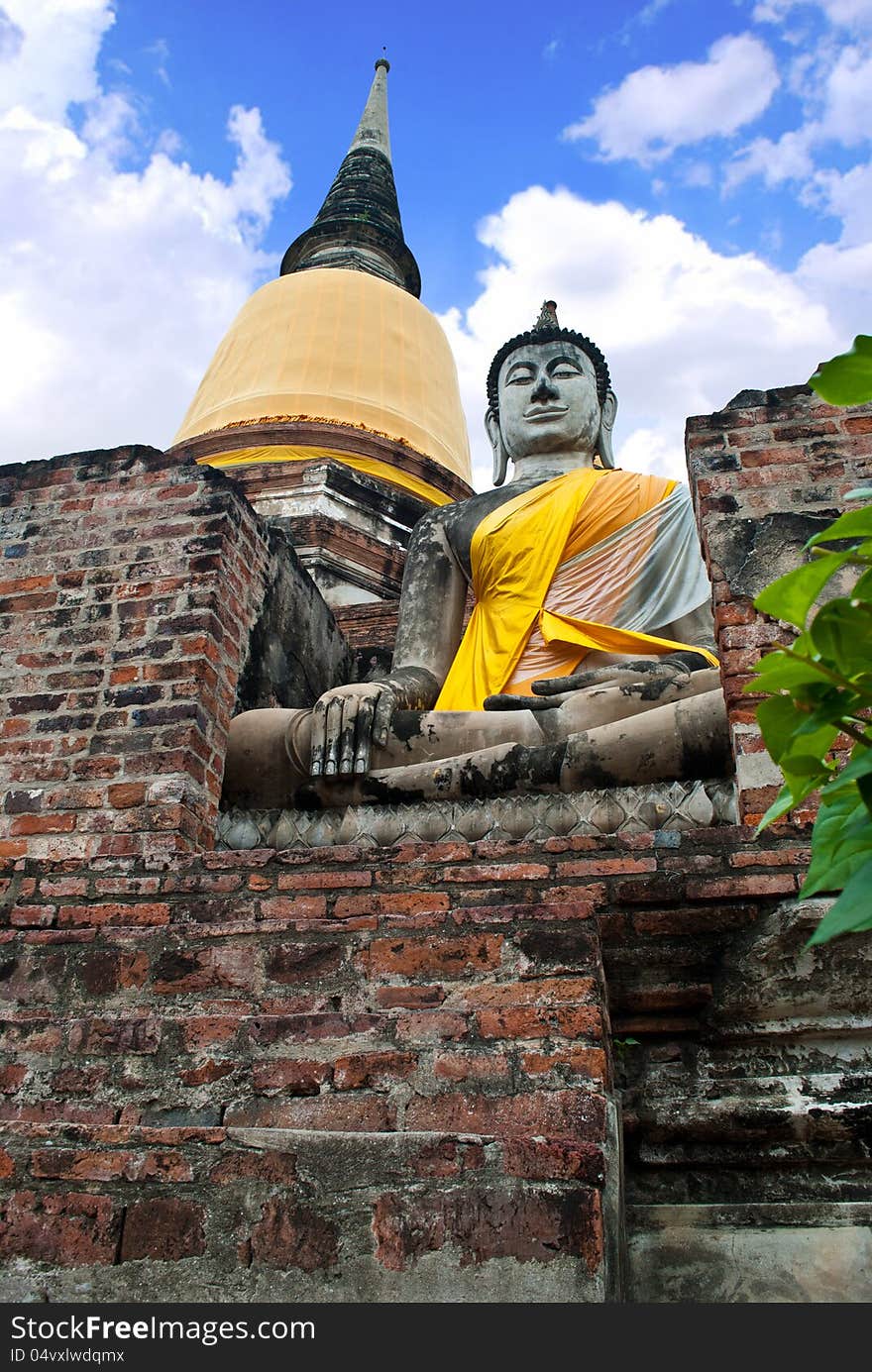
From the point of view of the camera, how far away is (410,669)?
4.78 metres

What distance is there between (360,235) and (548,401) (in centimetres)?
997

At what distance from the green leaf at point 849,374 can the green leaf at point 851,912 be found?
0.49m

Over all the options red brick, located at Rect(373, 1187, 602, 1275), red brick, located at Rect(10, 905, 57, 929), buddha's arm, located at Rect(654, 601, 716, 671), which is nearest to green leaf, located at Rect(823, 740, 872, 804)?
red brick, located at Rect(373, 1187, 602, 1275)

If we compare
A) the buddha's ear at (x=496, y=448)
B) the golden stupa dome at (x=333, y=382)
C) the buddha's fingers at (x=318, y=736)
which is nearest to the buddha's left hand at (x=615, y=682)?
the buddha's fingers at (x=318, y=736)

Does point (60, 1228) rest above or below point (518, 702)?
below

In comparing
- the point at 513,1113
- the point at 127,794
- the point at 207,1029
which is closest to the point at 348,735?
the point at 127,794

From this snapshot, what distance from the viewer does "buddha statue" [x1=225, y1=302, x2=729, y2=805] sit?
350 centimetres

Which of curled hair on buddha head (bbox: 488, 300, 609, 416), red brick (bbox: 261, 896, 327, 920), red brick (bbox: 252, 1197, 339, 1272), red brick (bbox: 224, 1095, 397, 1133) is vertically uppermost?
curled hair on buddha head (bbox: 488, 300, 609, 416)

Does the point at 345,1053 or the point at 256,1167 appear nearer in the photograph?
the point at 256,1167

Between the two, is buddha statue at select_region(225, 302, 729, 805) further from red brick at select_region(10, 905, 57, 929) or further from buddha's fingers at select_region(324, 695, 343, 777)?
red brick at select_region(10, 905, 57, 929)

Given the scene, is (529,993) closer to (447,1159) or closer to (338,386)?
(447,1159)

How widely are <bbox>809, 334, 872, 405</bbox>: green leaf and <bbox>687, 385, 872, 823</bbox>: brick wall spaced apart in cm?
194

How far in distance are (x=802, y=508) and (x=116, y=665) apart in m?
2.14
